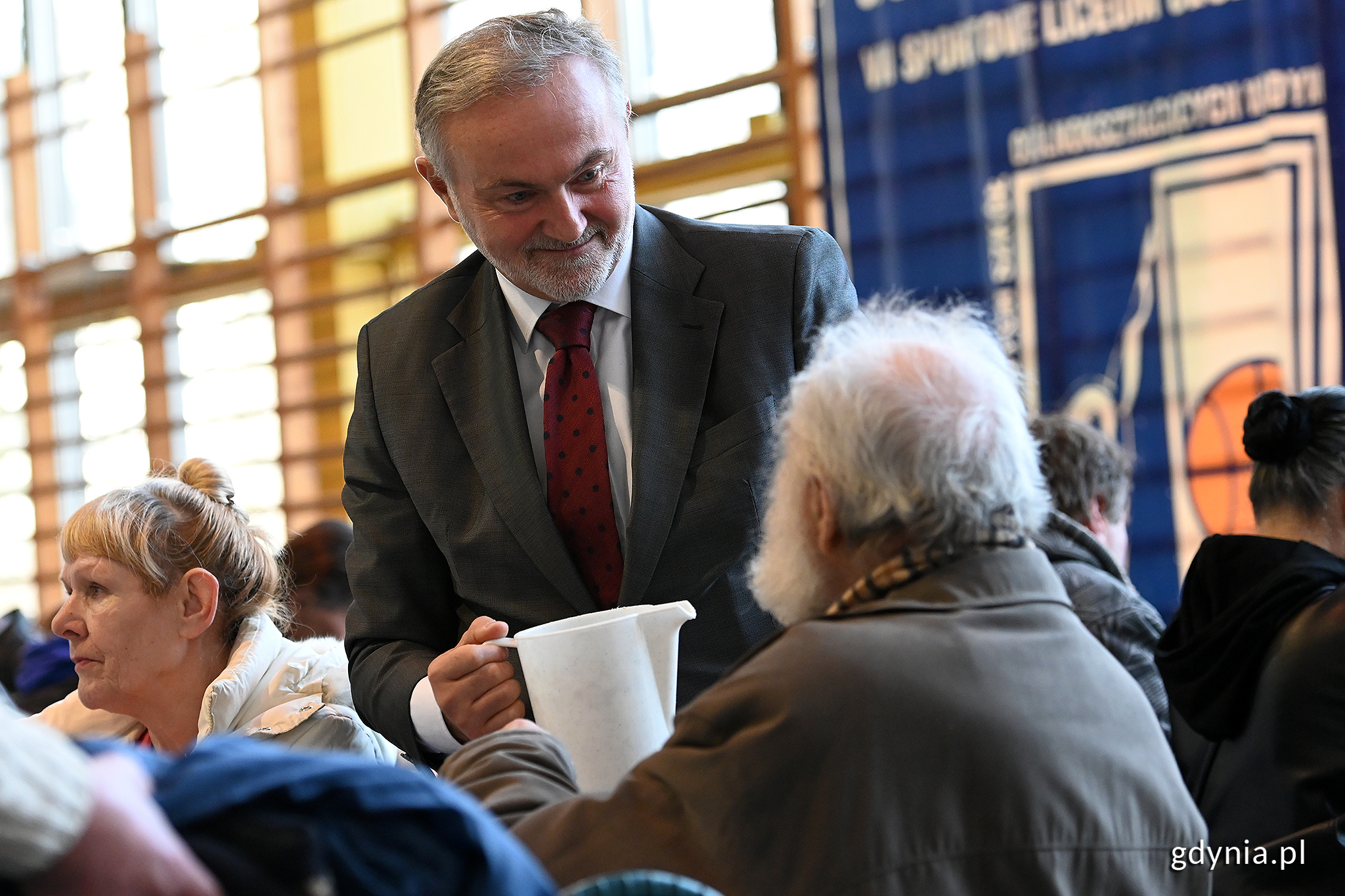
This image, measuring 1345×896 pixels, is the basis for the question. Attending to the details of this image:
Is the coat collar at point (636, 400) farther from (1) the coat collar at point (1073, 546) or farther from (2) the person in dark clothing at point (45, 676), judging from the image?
(2) the person in dark clothing at point (45, 676)

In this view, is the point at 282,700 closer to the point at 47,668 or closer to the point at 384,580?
the point at 384,580

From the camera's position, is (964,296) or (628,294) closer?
(628,294)

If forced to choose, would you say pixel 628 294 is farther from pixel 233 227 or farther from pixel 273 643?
pixel 233 227

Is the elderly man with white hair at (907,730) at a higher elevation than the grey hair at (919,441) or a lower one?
lower

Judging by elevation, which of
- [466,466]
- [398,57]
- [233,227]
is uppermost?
[398,57]

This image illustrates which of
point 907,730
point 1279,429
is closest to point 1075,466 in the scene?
point 1279,429

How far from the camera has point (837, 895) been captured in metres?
1.17

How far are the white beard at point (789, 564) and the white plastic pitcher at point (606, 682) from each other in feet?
0.41

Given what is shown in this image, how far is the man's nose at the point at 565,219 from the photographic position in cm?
169

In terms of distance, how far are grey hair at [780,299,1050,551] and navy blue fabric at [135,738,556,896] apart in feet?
2.24

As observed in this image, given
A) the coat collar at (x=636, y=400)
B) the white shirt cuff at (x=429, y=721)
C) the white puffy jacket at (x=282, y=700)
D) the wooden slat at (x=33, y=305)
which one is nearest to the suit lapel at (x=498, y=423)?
the coat collar at (x=636, y=400)

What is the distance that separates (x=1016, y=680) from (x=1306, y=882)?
117 cm

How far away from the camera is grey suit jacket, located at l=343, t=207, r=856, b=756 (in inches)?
67.2

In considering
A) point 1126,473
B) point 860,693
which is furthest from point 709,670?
point 1126,473
